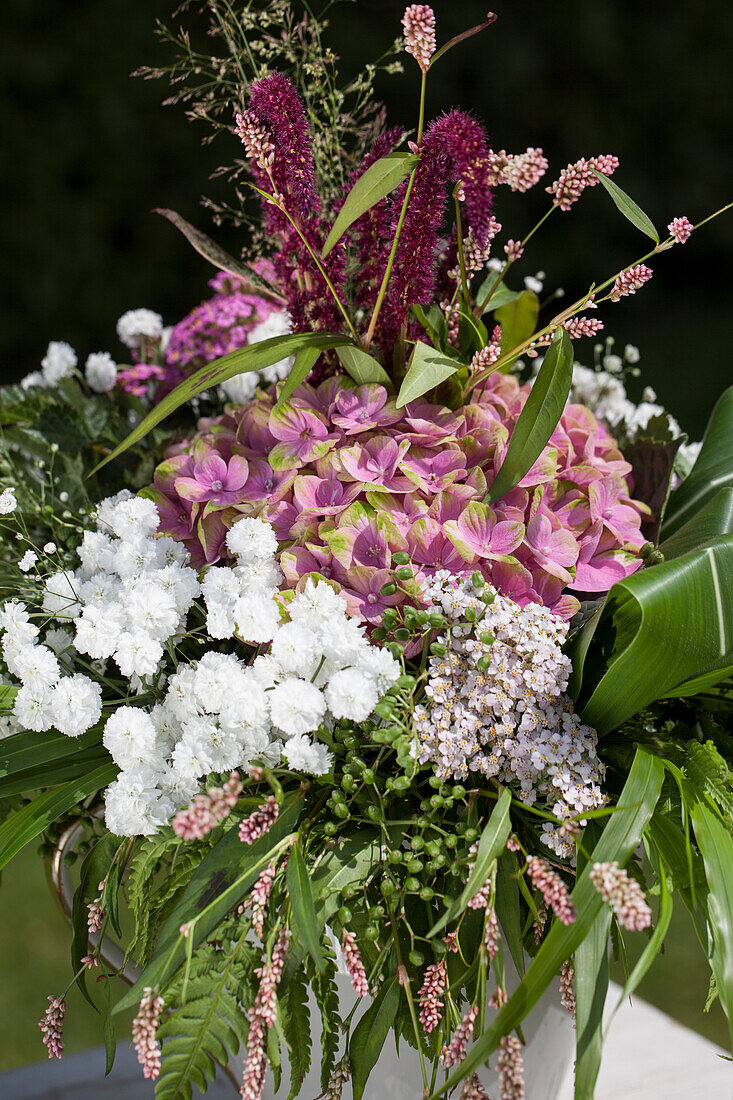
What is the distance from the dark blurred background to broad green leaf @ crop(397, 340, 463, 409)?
2185 millimetres

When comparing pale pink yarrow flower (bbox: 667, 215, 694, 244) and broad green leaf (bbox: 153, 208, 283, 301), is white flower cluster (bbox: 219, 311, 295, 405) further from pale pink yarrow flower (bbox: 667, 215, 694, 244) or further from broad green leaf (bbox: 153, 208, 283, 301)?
pale pink yarrow flower (bbox: 667, 215, 694, 244)

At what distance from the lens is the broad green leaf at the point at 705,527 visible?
0.74 metres

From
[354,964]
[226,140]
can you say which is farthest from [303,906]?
[226,140]

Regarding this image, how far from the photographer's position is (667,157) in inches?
135

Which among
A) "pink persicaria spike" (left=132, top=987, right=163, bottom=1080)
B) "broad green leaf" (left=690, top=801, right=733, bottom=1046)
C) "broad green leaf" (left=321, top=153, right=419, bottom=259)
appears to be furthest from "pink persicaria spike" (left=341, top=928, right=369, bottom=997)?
"broad green leaf" (left=321, top=153, right=419, bottom=259)

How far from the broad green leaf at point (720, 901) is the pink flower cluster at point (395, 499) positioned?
8.3 inches

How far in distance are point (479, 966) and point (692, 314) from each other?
3.55 m

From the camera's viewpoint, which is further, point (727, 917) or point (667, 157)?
point (667, 157)

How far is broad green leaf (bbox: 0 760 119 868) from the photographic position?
24.8 inches

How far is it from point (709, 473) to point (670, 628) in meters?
0.31

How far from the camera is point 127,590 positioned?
720mm

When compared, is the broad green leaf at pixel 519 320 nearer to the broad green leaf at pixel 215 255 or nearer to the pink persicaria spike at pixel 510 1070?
the broad green leaf at pixel 215 255

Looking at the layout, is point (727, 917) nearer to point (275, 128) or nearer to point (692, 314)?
point (275, 128)

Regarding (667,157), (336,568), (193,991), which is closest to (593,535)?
(336,568)
